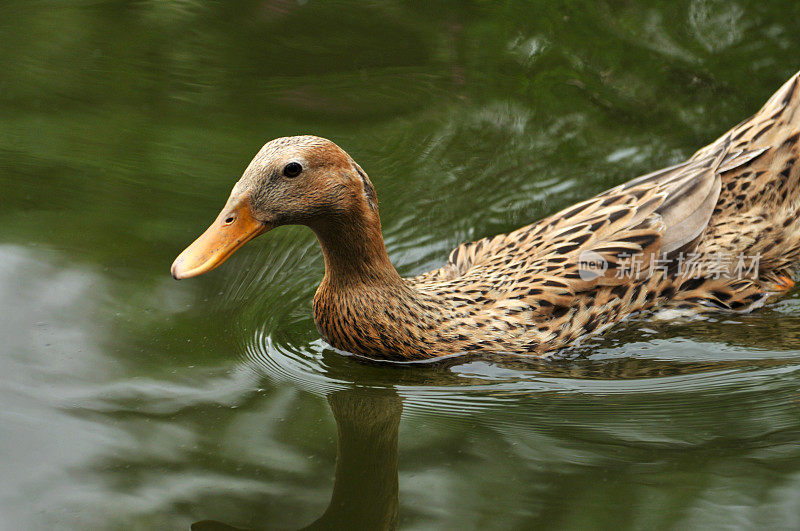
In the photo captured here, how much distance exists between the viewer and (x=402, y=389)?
560cm

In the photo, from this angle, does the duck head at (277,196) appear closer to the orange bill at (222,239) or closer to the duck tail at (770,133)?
the orange bill at (222,239)

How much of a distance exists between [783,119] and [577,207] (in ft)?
5.25

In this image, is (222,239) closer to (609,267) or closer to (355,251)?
(355,251)

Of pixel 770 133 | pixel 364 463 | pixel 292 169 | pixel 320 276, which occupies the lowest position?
pixel 364 463

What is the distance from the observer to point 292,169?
534 cm

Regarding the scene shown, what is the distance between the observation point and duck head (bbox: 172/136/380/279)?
207 inches

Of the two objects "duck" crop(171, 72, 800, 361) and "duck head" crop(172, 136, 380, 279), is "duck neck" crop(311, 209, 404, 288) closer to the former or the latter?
"duck" crop(171, 72, 800, 361)

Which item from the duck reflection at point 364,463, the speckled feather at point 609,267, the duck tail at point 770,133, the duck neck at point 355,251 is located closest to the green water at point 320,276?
the duck reflection at point 364,463

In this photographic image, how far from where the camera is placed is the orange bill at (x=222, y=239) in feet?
17.0

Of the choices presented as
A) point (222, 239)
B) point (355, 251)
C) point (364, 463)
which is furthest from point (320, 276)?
point (364, 463)

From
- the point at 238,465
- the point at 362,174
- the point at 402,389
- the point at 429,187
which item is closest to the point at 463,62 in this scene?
the point at 429,187

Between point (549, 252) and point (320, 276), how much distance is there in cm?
158

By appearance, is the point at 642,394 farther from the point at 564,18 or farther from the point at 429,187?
the point at 564,18

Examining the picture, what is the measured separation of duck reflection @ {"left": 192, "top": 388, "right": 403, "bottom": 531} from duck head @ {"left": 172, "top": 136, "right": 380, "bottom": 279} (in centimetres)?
100
